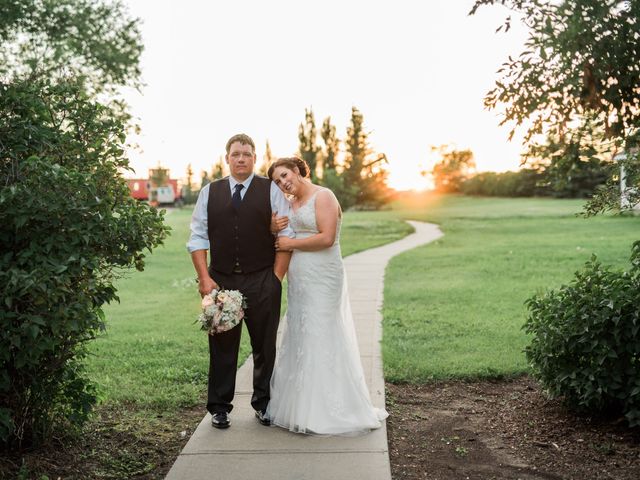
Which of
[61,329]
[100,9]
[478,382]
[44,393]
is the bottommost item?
[478,382]

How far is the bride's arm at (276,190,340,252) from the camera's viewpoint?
222 inches

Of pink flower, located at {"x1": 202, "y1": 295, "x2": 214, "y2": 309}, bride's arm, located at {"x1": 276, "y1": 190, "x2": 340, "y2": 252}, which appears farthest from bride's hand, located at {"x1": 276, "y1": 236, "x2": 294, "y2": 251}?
pink flower, located at {"x1": 202, "y1": 295, "x2": 214, "y2": 309}

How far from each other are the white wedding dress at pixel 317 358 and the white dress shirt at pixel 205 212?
0.34 feet

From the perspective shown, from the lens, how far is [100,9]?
21.1m

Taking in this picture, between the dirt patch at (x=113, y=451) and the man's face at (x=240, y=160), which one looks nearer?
the dirt patch at (x=113, y=451)

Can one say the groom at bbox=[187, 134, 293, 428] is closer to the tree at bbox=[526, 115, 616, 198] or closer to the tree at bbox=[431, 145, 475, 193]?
the tree at bbox=[526, 115, 616, 198]

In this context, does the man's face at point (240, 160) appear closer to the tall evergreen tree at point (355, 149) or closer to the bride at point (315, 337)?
the bride at point (315, 337)

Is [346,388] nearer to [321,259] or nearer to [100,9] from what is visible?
[321,259]

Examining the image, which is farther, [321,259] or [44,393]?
[321,259]

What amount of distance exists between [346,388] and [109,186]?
2.40 meters

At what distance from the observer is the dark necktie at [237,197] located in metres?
5.56

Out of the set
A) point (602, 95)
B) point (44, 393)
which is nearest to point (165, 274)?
point (44, 393)

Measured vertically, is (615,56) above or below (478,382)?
above

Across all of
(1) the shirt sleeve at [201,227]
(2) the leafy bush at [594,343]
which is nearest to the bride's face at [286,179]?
(1) the shirt sleeve at [201,227]
